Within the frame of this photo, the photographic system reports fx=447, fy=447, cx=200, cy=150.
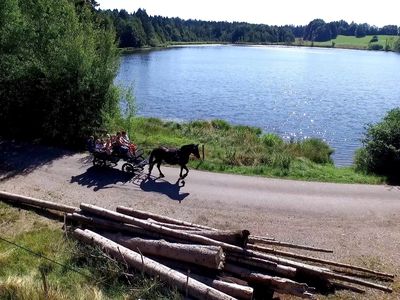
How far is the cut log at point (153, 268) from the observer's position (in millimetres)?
9883

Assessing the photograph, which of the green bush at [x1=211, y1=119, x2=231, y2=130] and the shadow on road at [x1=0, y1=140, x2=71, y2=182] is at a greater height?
the shadow on road at [x1=0, y1=140, x2=71, y2=182]

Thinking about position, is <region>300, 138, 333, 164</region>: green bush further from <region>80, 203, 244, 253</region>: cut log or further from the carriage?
<region>80, 203, 244, 253</region>: cut log

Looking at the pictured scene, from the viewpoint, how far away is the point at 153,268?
10.7m

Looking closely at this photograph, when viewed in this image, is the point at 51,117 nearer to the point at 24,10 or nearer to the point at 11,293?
the point at 24,10

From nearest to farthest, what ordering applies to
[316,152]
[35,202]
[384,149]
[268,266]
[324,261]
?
[268,266], [324,261], [35,202], [384,149], [316,152]

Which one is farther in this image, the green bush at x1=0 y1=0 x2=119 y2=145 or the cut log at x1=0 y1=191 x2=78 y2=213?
the green bush at x1=0 y1=0 x2=119 y2=145

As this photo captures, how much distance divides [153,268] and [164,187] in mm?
7500

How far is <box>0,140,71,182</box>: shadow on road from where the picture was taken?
1911 cm

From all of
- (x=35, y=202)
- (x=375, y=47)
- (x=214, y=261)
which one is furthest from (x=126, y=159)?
(x=375, y=47)

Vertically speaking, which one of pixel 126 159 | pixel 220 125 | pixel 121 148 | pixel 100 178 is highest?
pixel 121 148

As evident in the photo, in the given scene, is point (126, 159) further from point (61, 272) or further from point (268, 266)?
point (268, 266)

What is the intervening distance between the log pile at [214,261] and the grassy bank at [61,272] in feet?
1.14

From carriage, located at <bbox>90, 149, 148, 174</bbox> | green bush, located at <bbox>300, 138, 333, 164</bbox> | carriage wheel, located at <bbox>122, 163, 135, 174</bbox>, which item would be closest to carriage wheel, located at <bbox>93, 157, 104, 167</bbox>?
carriage, located at <bbox>90, 149, 148, 174</bbox>

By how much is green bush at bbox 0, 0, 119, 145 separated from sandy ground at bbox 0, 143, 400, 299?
2.66m
